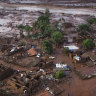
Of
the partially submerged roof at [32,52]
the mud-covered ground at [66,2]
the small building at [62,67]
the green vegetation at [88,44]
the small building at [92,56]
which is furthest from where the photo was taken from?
the mud-covered ground at [66,2]

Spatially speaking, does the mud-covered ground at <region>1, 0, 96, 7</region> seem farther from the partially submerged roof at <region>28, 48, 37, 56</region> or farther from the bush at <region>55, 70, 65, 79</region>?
the bush at <region>55, 70, 65, 79</region>

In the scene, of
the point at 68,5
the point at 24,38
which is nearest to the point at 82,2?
the point at 68,5

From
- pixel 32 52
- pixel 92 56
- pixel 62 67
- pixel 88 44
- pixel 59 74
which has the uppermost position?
pixel 88 44

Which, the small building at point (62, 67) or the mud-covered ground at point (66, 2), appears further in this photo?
the mud-covered ground at point (66, 2)

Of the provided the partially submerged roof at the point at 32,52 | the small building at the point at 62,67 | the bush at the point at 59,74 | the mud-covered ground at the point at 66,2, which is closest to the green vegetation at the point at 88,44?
the small building at the point at 62,67

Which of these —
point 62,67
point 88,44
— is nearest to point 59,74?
point 62,67

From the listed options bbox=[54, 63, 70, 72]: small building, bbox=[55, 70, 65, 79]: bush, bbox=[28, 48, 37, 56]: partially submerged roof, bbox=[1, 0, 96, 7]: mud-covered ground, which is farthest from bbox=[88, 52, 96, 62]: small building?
bbox=[1, 0, 96, 7]: mud-covered ground

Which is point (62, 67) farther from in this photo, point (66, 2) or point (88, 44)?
point (66, 2)

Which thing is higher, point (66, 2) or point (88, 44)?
point (66, 2)

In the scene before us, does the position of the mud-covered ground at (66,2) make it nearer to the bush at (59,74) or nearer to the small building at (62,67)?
the small building at (62,67)

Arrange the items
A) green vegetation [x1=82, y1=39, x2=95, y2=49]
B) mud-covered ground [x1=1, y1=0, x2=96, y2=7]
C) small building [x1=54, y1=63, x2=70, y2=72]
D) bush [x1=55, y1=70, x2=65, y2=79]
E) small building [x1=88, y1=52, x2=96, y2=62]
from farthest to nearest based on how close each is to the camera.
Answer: mud-covered ground [x1=1, y1=0, x2=96, y2=7], green vegetation [x1=82, y1=39, x2=95, y2=49], small building [x1=88, y1=52, x2=96, y2=62], small building [x1=54, y1=63, x2=70, y2=72], bush [x1=55, y1=70, x2=65, y2=79]

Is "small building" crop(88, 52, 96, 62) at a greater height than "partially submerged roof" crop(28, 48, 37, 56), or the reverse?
"partially submerged roof" crop(28, 48, 37, 56)
